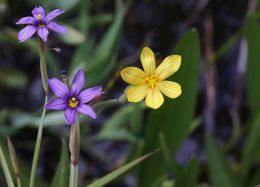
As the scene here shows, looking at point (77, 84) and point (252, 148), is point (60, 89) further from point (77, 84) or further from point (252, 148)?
point (252, 148)

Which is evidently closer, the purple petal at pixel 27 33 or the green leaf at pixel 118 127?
the purple petal at pixel 27 33

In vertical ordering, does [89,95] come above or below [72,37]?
below

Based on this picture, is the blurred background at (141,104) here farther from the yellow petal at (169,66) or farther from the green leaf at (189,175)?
the yellow petal at (169,66)

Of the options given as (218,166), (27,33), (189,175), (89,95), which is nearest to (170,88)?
(89,95)

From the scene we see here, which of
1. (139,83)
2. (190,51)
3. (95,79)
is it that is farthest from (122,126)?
(139,83)

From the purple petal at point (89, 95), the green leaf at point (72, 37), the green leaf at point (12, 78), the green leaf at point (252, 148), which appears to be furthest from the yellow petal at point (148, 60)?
the green leaf at point (12, 78)

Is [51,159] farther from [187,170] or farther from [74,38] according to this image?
[187,170]

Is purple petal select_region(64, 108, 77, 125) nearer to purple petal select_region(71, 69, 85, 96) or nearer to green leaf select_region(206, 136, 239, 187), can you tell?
purple petal select_region(71, 69, 85, 96)
